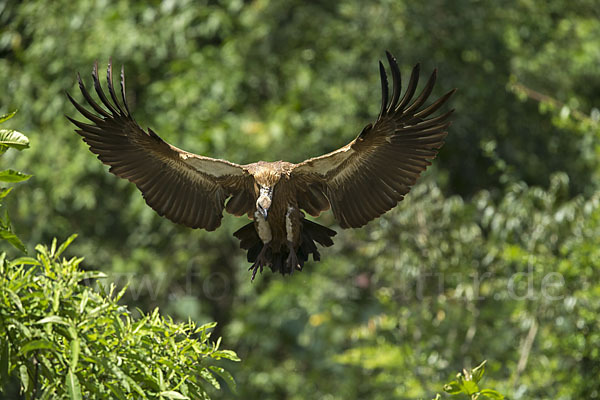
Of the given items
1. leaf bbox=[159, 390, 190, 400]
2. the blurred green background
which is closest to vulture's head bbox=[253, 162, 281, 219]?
leaf bbox=[159, 390, 190, 400]

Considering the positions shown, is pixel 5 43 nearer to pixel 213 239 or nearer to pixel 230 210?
pixel 213 239

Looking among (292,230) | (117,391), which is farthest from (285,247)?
(117,391)

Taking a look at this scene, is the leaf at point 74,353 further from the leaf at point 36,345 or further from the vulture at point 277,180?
the vulture at point 277,180

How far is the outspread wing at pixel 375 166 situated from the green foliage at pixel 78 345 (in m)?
1.62

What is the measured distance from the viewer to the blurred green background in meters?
10.0

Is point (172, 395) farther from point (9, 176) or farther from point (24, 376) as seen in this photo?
point (9, 176)

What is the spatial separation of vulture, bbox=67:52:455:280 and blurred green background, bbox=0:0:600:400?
287cm

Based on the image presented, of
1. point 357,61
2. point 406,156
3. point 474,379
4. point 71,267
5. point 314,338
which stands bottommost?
point 314,338

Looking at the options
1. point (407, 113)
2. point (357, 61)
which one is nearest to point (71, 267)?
point (407, 113)

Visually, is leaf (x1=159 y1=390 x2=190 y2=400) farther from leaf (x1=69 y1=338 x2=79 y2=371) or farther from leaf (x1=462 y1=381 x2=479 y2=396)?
leaf (x1=462 y1=381 x2=479 y2=396)

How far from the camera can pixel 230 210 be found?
543cm

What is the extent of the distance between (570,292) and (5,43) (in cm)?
812

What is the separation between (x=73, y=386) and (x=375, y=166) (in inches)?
96.9

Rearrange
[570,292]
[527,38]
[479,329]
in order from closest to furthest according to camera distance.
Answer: [570,292] < [479,329] < [527,38]
